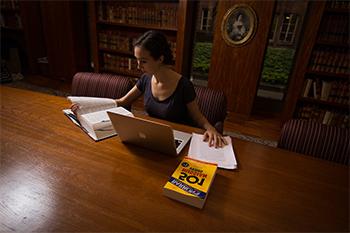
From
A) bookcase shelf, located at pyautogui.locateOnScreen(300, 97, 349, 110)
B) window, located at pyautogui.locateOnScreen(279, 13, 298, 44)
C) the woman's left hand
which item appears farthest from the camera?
window, located at pyautogui.locateOnScreen(279, 13, 298, 44)

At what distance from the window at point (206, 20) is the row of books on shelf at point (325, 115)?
1672 millimetres

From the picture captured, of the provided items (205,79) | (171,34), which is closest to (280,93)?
(205,79)

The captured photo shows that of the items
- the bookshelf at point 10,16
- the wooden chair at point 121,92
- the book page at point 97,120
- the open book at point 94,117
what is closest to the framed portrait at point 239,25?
the wooden chair at point 121,92

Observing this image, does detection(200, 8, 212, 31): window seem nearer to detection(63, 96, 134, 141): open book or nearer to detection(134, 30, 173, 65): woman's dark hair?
detection(134, 30, 173, 65): woman's dark hair

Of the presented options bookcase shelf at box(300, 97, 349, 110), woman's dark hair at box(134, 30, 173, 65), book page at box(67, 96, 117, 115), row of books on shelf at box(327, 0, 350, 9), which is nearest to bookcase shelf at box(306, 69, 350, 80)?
bookcase shelf at box(300, 97, 349, 110)

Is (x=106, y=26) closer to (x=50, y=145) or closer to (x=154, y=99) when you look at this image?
(x=154, y=99)

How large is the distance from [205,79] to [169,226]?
10.1ft

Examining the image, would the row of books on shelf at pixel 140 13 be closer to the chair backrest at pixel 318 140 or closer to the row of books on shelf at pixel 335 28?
the row of books on shelf at pixel 335 28

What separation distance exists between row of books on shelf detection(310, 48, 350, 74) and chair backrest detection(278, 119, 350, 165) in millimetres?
1747

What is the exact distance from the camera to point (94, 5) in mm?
3314

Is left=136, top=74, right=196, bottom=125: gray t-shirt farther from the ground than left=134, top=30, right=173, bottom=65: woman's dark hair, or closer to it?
closer to it

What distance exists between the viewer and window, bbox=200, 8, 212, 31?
3172 mm

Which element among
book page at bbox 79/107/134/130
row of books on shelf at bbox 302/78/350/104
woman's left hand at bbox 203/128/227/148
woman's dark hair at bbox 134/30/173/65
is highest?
woman's dark hair at bbox 134/30/173/65

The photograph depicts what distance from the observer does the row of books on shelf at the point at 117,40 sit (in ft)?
11.2
